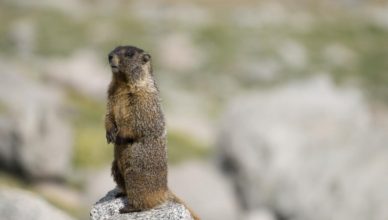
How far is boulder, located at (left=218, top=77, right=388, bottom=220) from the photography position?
31875 millimetres

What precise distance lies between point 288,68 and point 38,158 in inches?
1853

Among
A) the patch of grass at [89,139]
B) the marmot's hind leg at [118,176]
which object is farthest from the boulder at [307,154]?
the marmot's hind leg at [118,176]

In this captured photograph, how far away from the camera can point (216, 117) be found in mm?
63812

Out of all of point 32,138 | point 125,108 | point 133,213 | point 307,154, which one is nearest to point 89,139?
point 32,138

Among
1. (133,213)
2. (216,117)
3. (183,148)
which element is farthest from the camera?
(216,117)

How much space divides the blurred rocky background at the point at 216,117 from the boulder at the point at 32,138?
6 centimetres

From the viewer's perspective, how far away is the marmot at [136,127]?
14258 millimetres

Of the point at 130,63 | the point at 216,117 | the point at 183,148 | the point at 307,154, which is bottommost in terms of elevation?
the point at 130,63

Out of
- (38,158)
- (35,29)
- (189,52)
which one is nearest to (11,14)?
(35,29)

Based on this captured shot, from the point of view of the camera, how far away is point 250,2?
109m

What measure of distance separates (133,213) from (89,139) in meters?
30.8

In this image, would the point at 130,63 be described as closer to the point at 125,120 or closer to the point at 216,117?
the point at 125,120

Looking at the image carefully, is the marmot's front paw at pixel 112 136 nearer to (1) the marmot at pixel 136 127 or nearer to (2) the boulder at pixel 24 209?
(1) the marmot at pixel 136 127

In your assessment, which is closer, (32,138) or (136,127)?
(136,127)
